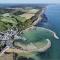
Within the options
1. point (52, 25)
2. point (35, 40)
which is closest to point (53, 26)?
point (52, 25)

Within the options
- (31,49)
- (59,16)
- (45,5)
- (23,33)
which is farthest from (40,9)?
(31,49)

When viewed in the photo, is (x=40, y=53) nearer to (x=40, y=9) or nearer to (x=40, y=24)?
(x=40, y=24)

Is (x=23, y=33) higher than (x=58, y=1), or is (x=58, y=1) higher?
(x=58, y=1)

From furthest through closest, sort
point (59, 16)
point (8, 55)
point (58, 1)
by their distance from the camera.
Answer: point (58, 1), point (59, 16), point (8, 55)

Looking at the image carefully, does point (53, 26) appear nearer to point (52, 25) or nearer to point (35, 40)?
point (52, 25)

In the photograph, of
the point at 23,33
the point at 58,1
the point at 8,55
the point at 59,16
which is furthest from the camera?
the point at 58,1

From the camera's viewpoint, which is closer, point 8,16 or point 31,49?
point 31,49
